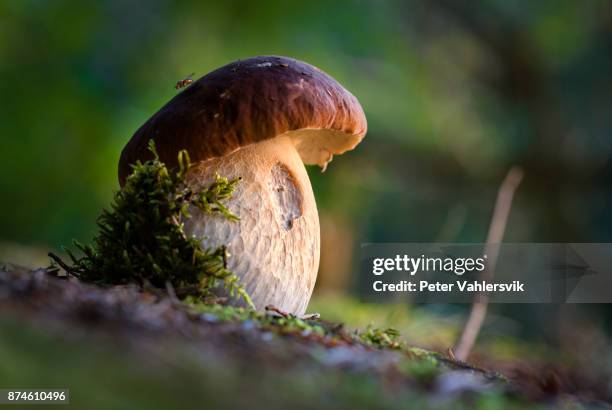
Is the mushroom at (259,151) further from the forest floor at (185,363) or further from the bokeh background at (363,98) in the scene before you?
the bokeh background at (363,98)

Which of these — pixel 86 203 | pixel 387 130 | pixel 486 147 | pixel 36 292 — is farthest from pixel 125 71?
pixel 36 292

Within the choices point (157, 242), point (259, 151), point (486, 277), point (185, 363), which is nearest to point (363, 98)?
point (486, 277)

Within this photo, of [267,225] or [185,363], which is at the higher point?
[267,225]

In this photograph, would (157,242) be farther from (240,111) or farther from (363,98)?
(363,98)

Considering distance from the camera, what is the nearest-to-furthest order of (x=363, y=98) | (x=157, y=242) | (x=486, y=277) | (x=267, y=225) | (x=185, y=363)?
(x=185, y=363) → (x=157, y=242) → (x=267, y=225) → (x=486, y=277) → (x=363, y=98)

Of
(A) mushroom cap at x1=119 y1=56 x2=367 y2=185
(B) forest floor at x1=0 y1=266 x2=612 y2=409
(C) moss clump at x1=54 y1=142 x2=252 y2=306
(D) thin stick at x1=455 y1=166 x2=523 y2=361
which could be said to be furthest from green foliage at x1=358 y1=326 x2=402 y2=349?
(D) thin stick at x1=455 y1=166 x2=523 y2=361

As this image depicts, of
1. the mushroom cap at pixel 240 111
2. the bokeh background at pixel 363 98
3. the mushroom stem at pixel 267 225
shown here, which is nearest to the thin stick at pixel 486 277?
the mushroom stem at pixel 267 225

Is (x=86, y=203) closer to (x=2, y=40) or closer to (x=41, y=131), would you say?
(x=41, y=131)
